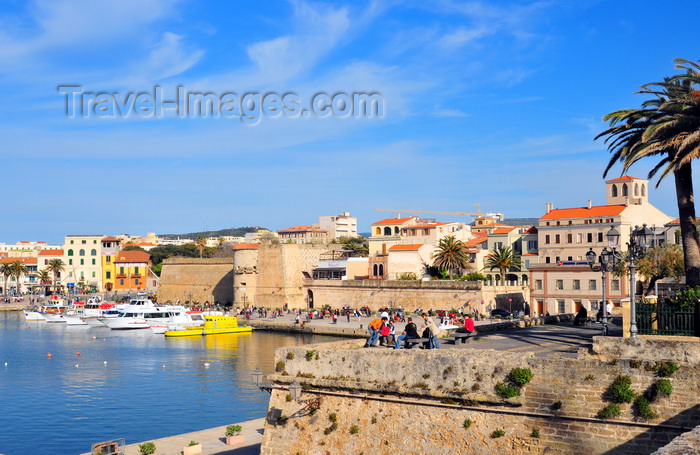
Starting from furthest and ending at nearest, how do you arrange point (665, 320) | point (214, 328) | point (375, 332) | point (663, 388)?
1. point (214, 328)
2. point (375, 332)
3. point (665, 320)
4. point (663, 388)

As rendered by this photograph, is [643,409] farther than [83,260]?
No

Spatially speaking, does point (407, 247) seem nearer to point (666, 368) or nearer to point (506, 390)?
point (506, 390)

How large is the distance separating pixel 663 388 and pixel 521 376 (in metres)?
2.19

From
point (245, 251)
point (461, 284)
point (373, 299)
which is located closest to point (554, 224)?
point (461, 284)

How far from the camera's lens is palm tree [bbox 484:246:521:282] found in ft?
212

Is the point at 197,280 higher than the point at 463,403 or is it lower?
higher

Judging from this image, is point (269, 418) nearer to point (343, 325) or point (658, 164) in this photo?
point (658, 164)

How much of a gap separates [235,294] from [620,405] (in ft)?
235

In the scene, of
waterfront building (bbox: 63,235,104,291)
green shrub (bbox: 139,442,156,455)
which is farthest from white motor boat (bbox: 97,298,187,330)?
waterfront building (bbox: 63,235,104,291)

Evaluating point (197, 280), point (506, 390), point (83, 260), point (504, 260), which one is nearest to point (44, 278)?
point (83, 260)

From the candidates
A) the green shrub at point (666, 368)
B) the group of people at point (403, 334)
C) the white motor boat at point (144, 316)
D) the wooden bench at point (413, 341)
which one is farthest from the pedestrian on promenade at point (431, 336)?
the white motor boat at point (144, 316)

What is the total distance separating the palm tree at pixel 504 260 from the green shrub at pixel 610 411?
54269 millimetres

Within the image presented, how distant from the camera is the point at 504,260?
2542 inches

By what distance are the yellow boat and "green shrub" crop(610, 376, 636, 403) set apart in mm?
55130
